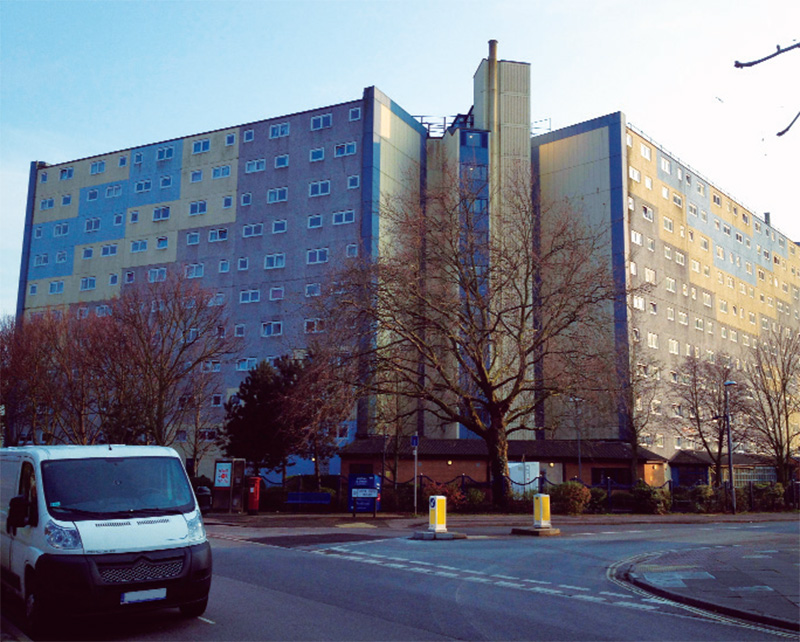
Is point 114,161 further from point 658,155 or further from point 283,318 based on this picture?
point 658,155

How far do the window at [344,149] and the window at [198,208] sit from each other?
11758 mm

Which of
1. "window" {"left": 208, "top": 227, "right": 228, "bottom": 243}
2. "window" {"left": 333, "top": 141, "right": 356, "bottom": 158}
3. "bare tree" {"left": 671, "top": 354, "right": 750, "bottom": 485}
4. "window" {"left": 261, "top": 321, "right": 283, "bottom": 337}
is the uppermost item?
"window" {"left": 333, "top": 141, "right": 356, "bottom": 158}

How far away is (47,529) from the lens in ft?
29.1

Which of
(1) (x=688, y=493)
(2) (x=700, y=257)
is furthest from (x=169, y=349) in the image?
(2) (x=700, y=257)

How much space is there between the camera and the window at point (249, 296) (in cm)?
6006

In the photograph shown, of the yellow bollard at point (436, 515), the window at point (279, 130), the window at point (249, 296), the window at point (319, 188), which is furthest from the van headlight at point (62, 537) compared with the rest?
the window at point (279, 130)

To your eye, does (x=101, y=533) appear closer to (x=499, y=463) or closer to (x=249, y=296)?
(x=499, y=463)

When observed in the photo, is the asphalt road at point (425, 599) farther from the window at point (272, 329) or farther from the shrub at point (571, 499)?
the window at point (272, 329)

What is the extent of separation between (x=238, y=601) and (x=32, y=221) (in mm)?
68967

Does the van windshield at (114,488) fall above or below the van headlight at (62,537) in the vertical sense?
above

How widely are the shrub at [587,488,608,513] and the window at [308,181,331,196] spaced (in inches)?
1301

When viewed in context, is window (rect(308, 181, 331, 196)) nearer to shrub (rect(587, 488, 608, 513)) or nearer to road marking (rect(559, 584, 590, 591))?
shrub (rect(587, 488, 608, 513))

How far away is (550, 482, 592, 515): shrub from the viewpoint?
31.0m

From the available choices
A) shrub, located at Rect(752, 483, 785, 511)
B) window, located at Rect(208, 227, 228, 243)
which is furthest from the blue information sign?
window, located at Rect(208, 227, 228, 243)
